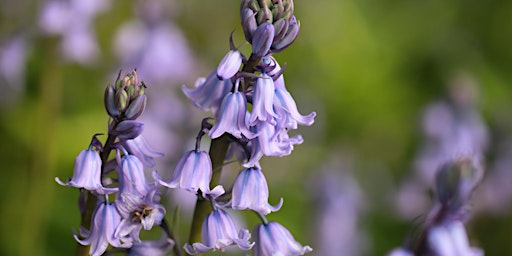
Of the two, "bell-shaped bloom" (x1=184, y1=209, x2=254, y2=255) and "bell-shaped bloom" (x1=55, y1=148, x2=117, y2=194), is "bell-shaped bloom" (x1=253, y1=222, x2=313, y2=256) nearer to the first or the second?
"bell-shaped bloom" (x1=184, y1=209, x2=254, y2=255)

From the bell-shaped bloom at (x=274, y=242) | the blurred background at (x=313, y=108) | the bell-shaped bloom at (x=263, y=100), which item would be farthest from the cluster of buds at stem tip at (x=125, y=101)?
the blurred background at (x=313, y=108)

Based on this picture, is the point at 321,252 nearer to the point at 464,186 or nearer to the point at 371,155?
the point at 371,155

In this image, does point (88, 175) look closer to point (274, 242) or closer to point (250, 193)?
point (250, 193)

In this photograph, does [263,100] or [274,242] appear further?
[274,242]

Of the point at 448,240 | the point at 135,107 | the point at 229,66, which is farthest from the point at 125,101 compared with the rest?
the point at 448,240

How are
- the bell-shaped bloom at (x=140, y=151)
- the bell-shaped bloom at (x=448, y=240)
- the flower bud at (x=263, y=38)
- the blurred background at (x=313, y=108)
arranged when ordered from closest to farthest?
the flower bud at (x=263, y=38) < the bell-shaped bloom at (x=140, y=151) < the bell-shaped bloom at (x=448, y=240) < the blurred background at (x=313, y=108)

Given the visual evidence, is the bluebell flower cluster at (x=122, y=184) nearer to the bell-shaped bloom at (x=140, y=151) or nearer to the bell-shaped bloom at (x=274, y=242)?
the bell-shaped bloom at (x=140, y=151)

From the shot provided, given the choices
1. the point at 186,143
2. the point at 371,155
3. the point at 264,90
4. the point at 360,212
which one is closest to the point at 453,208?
the point at 264,90

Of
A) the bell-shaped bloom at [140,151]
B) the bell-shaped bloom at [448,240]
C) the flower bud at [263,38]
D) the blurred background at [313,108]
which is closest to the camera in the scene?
the flower bud at [263,38]
